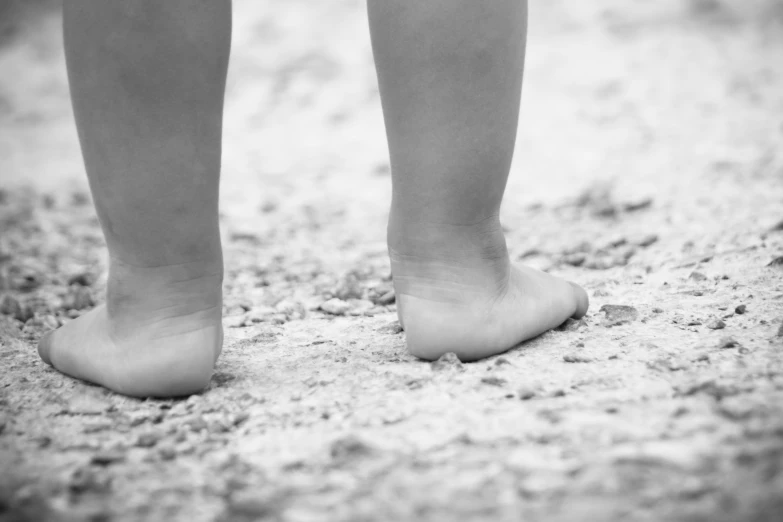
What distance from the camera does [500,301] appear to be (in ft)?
3.39

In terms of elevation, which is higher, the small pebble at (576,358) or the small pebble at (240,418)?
the small pebble at (576,358)

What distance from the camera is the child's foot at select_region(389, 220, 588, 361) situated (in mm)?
1007

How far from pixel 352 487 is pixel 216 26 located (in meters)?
0.54

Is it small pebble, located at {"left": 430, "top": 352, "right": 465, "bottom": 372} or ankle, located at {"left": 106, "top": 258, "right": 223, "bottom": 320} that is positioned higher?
ankle, located at {"left": 106, "top": 258, "right": 223, "bottom": 320}

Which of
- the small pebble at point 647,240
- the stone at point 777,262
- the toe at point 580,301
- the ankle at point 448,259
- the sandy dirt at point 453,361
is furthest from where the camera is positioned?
the small pebble at point 647,240

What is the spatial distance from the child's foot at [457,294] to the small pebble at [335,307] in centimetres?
36

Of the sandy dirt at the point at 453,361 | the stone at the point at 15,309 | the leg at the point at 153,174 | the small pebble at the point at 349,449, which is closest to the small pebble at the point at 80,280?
the sandy dirt at the point at 453,361

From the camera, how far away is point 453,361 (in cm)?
100

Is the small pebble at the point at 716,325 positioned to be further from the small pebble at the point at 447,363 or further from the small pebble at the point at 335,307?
the small pebble at the point at 335,307

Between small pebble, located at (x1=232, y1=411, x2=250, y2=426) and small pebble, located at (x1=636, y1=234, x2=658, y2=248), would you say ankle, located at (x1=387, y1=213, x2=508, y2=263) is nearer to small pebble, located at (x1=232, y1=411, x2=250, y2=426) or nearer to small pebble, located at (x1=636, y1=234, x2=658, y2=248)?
small pebble, located at (x1=232, y1=411, x2=250, y2=426)

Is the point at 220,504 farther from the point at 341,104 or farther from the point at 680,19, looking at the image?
the point at 680,19

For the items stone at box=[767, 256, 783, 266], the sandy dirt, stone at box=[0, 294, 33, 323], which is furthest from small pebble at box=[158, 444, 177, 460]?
stone at box=[767, 256, 783, 266]

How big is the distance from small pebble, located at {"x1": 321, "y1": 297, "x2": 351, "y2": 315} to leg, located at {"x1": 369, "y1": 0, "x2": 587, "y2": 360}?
0.35 m

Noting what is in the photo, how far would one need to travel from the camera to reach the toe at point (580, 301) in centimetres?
113
